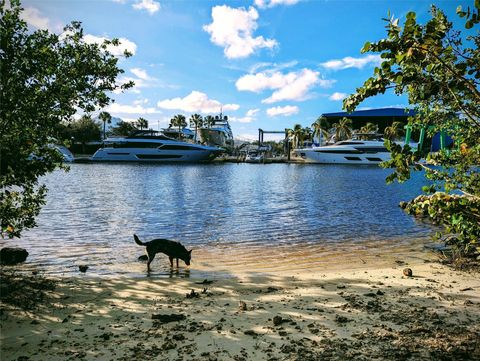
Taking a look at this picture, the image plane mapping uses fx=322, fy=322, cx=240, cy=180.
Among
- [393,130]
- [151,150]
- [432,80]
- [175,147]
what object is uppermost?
[393,130]

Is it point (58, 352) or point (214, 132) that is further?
point (214, 132)

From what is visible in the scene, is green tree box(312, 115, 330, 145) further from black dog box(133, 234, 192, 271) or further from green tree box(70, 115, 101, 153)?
black dog box(133, 234, 192, 271)

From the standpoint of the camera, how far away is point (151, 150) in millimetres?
81000

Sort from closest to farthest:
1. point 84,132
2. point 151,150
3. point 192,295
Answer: point 192,295 < point 151,150 < point 84,132

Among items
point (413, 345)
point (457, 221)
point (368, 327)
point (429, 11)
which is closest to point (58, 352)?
point (368, 327)

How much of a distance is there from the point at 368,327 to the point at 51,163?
249 inches

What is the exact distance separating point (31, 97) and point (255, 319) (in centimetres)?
574

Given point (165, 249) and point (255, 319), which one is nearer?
point (255, 319)

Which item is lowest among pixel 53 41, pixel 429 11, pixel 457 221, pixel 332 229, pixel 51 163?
pixel 332 229

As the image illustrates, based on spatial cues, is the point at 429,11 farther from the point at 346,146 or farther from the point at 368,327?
the point at 346,146

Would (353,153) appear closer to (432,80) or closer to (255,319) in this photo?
(255,319)

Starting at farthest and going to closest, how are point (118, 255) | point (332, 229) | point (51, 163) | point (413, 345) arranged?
point (332, 229)
point (118, 255)
point (51, 163)
point (413, 345)

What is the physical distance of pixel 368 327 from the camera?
472cm

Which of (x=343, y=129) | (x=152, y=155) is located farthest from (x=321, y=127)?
(x=152, y=155)
